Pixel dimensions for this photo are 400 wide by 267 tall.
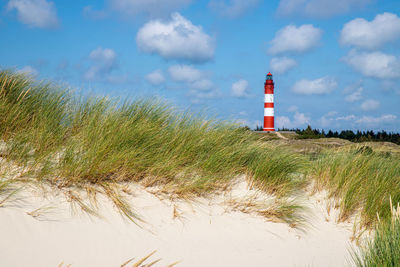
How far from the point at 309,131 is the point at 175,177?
14.9 m

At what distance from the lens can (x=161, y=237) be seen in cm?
334

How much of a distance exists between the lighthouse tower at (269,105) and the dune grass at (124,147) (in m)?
18.5

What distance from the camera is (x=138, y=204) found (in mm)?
3564

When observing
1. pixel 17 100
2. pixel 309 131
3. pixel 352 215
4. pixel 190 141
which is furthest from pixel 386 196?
pixel 309 131

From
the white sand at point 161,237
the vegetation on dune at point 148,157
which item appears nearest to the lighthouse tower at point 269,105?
the vegetation on dune at point 148,157

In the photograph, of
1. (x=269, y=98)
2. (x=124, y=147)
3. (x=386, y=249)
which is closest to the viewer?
(x=386, y=249)

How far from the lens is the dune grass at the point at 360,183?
441 cm

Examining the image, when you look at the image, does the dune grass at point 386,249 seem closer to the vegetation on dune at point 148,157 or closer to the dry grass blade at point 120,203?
the vegetation on dune at point 148,157

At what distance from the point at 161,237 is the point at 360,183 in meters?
2.89

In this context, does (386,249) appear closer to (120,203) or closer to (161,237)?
(161,237)

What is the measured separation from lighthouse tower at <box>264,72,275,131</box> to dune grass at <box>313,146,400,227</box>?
1819 centimetres

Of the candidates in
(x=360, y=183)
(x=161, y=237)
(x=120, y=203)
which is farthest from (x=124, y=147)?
(x=360, y=183)

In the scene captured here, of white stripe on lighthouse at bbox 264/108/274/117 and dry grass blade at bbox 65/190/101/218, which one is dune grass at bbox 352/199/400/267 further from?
white stripe on lighthouse at bbox 264/108/274/117

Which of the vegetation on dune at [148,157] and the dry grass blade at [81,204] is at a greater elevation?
the vegetation on dune at [148,157]
